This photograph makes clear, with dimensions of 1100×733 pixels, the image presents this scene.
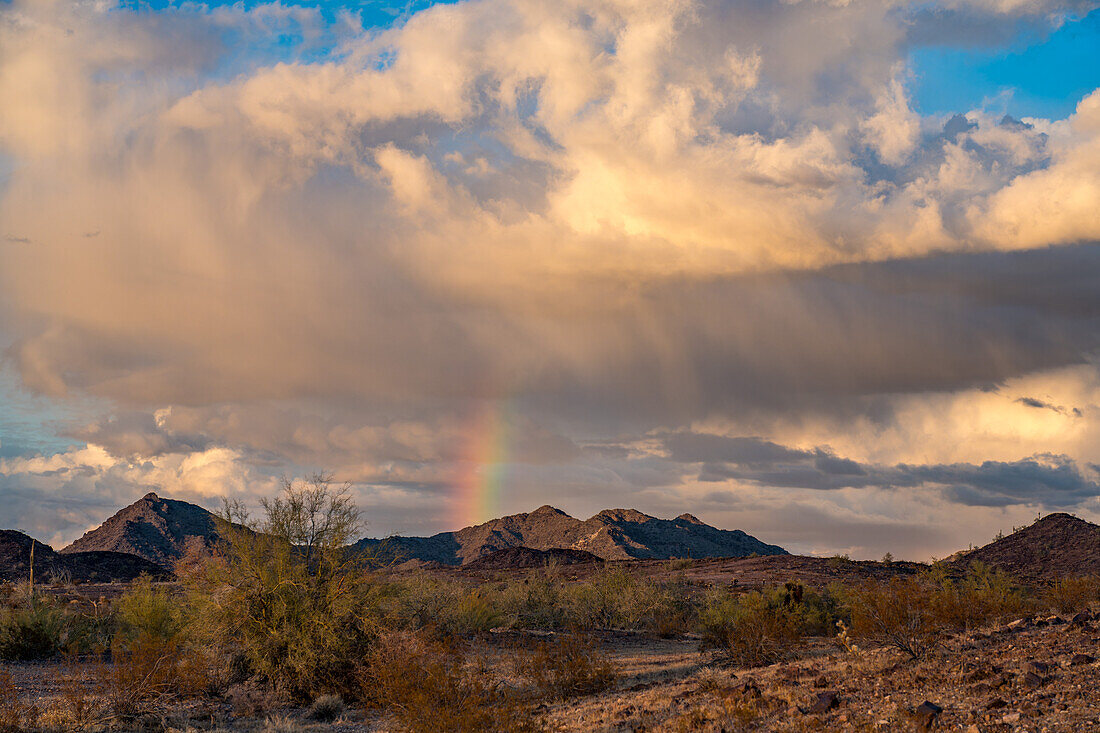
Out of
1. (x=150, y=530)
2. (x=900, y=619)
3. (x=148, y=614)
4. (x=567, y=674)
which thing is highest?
(x=150, y=530)

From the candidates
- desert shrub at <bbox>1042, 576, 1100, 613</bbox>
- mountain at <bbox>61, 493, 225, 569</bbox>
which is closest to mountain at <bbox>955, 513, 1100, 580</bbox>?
desert shrub at <bbox>1042, 576, 1100, 613</bbox>

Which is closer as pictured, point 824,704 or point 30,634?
point 824,704

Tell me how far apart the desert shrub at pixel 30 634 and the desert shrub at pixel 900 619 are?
1187 inches

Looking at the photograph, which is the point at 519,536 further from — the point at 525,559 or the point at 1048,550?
the point at 1048,550

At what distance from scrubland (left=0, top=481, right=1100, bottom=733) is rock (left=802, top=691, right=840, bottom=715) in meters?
0.05

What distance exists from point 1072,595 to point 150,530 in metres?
150

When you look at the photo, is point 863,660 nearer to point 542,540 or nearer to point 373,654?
point 373,654

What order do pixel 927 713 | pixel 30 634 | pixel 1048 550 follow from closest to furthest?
pixel 927 713 → pixel 30 634 → pixel 1048 550

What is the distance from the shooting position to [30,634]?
3172 centimetres

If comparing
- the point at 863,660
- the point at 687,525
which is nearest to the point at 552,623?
the point at 863,660

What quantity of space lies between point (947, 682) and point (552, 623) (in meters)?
32.1

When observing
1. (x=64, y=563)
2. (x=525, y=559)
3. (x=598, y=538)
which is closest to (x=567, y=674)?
(x=525, y=559)

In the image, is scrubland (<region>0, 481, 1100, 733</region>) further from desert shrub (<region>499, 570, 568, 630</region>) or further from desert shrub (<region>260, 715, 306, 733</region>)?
desert shrub (<region>499, 570, 568, 630</region>)

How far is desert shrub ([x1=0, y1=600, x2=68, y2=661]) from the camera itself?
31.0 m
